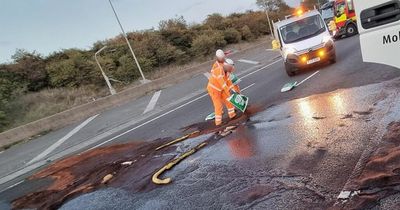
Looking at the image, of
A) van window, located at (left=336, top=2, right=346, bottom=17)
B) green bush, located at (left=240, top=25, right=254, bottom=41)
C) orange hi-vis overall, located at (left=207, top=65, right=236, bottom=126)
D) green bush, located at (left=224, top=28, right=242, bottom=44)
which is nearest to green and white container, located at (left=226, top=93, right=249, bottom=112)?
orange hi-vis overall, located at (left=207, top=65, right=236, bottom=126)

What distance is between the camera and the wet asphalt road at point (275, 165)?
432 cm

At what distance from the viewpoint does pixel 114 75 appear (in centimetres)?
2597

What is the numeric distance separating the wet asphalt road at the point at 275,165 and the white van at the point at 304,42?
13.4 ft

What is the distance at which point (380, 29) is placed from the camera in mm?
3375

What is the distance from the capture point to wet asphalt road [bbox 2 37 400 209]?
4.32 metres

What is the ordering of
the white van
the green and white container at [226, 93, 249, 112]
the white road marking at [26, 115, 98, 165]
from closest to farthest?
1. the green and white container at [226, 93, 249, 112]
2. the white road marking at [26, 115, 98, 165]
3. the white van

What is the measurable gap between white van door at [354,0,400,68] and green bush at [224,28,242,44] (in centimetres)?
3219

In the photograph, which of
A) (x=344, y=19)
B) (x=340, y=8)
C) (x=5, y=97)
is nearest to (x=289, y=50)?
(x=344, y=19)

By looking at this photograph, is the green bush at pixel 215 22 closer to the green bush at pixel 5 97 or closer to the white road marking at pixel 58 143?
the green bush at pixel 5 97

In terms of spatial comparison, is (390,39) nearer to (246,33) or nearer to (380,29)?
(380,29)

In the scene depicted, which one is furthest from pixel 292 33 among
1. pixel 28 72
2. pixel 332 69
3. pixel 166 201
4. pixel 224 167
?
pixel 28 72

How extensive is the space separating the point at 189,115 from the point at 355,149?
23.3 feet

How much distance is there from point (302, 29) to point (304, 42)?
95 centimetres

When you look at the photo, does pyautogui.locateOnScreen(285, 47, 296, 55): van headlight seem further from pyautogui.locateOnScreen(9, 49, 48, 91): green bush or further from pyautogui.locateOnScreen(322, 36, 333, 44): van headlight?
pyautogui.locateOnScreen(9, 49, 48, 91): green bush
